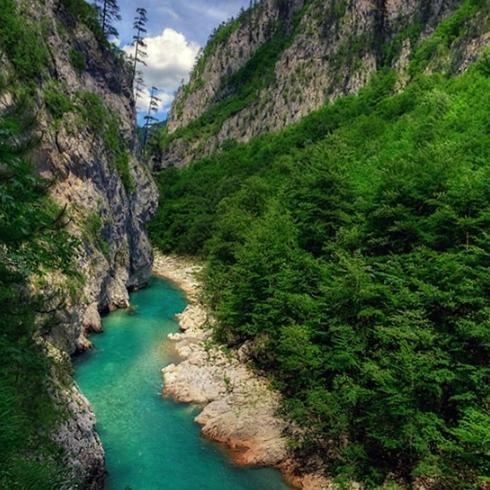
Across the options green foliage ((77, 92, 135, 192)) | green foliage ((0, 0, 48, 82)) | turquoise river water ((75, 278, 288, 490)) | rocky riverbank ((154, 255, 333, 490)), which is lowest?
turquoise river water ((75, 278, 288, 490))

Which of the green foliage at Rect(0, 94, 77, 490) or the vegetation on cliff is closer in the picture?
the green foliage at Rect(0, 94, 77, 490)

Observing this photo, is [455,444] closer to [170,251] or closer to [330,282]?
[330,282]

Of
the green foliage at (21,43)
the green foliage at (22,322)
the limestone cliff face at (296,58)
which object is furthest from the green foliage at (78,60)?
the limestone cliff face at (296,58)

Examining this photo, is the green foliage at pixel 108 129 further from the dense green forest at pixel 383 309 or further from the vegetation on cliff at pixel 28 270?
the dense green forest at pixel 383 309

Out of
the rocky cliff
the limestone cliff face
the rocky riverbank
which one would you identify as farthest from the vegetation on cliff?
the limestone cliff face

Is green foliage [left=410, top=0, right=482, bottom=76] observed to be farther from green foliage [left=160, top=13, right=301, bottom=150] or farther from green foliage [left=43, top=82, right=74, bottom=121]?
green foliage [left=160, top=13, right=301, bottom=150]

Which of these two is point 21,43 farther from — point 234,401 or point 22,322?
point 234,401

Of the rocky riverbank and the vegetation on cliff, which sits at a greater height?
the vegetation on cliff
